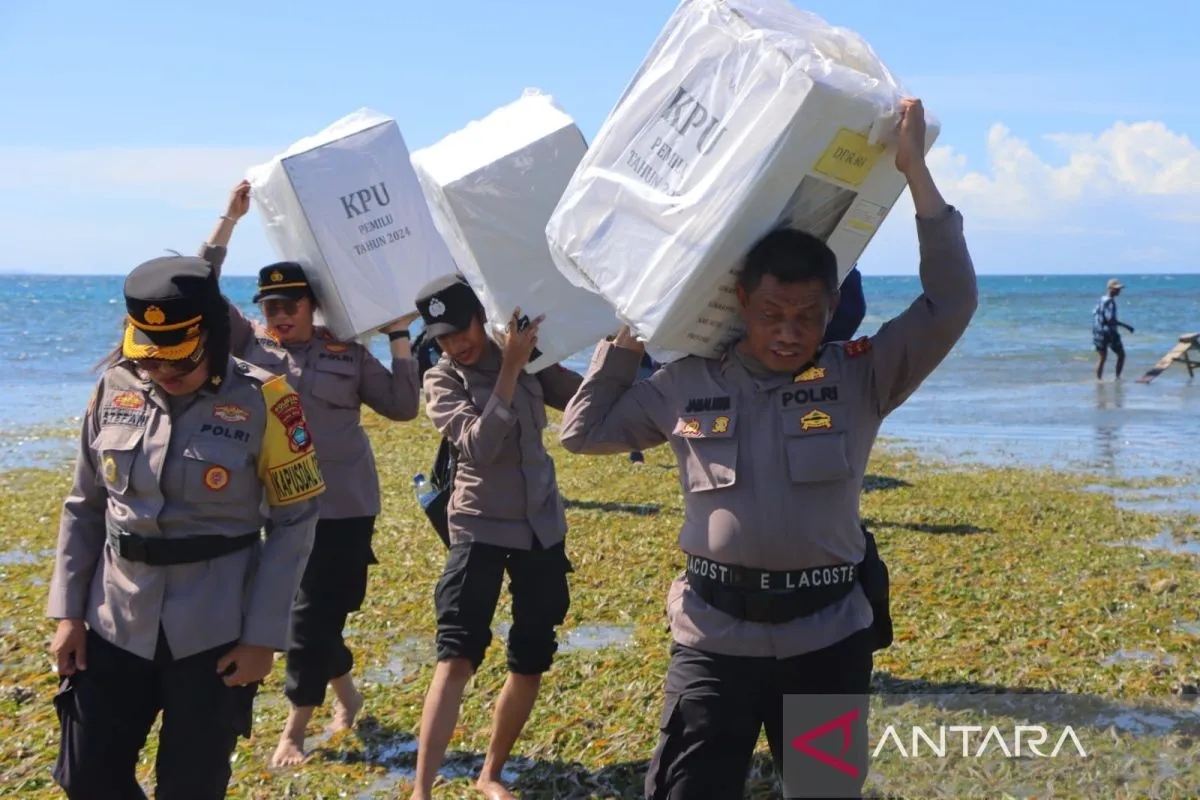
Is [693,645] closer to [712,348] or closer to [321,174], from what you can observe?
[712,348]

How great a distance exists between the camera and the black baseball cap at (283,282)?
15.2 ft

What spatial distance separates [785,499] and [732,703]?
0.53 m

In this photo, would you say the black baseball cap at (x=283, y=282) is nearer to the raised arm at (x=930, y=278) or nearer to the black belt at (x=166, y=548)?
the black belt at (x=166, y=548)

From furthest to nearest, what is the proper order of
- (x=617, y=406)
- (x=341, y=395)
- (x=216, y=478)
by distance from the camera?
1. (x=341, y=395)
2. (x=617, y=406)
3. (x=216, y=478)

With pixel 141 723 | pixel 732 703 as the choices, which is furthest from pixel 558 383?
Result: pixel 141 723

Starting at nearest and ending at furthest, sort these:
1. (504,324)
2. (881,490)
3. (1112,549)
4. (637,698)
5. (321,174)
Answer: (504,324) → (321,174) → (637,698) → (1112,549) → (881,490)

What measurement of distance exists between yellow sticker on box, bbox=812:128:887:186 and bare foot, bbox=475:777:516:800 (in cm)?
270

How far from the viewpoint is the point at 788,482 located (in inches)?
118

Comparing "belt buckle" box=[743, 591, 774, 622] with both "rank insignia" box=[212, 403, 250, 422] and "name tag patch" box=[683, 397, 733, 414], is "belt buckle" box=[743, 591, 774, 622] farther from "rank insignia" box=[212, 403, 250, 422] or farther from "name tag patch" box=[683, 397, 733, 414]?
"rank insignia" box=[212, 403, 250, 422]

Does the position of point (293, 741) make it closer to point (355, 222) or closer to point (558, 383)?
point (558, 383)

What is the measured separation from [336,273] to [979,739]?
3.07m

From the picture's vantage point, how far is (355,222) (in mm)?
4605

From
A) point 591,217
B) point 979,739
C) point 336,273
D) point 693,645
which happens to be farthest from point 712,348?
point 979,739

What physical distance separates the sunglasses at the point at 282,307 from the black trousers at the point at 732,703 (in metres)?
2.42
